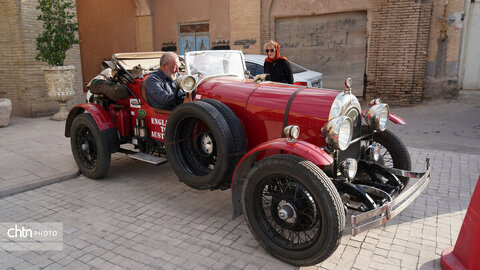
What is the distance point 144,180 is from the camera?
4.94 m

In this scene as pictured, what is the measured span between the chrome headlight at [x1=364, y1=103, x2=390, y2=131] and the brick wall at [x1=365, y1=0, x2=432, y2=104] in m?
7.42

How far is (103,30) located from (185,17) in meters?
4.53

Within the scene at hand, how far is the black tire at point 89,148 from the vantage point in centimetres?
471

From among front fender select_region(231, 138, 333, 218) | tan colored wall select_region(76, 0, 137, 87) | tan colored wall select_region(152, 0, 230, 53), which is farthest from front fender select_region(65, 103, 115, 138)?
tan colored wall select_region(76, 0, 137, 87)

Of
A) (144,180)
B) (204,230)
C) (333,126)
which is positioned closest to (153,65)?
(144,180)

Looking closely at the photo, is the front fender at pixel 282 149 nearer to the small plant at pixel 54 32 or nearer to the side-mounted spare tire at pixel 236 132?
the side-mounted spare tire at pixel 236 132

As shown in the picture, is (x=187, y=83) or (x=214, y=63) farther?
(x=214, y=63)

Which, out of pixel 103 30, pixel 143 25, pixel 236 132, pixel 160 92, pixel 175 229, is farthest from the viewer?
pixel 103 30

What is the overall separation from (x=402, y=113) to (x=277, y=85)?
22.8 feet

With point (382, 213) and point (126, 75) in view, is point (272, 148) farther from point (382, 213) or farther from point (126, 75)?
point (126, 75)

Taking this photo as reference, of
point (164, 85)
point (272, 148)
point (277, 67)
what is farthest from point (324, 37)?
point (272, 148)

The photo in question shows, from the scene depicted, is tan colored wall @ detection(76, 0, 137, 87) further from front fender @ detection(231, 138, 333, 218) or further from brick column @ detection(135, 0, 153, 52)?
front fender @ detection(231, 138, 333, 218)

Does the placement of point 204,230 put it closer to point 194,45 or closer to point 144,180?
point 144,180

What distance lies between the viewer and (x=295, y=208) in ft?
9.45
